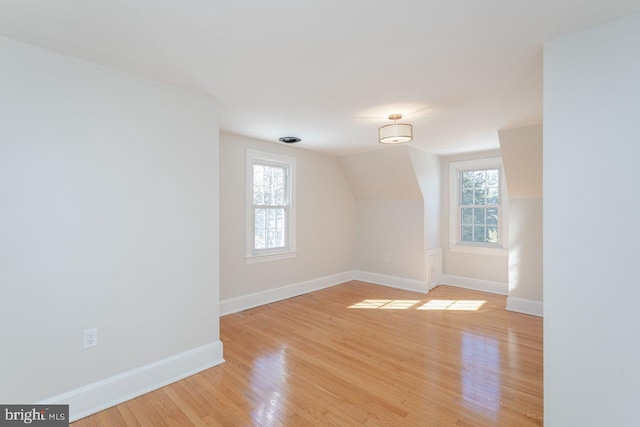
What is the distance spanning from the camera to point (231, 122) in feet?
10.8

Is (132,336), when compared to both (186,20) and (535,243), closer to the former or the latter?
(186,20)

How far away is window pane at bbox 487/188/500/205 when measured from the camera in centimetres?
477

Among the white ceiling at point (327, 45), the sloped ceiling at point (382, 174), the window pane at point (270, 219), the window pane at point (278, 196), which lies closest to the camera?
the white ceiling at point (327, 45)

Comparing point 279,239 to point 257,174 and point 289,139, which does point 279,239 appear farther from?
point 289,139

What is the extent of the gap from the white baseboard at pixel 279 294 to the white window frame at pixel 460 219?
6.70ft

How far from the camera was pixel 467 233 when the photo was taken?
5.16m

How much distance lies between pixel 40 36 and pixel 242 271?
2933mm

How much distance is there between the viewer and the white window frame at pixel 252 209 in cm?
397

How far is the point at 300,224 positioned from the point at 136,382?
2.96m

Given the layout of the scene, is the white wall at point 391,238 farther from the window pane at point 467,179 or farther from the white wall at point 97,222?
the white wall at point 97,222

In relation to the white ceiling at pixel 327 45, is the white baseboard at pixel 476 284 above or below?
below

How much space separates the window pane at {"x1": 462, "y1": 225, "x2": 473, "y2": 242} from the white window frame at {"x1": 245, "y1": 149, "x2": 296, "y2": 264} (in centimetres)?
301

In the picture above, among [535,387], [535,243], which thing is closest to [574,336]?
[535,387]

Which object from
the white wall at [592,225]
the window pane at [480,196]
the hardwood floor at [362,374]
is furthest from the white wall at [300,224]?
the white wall at [592,225]
